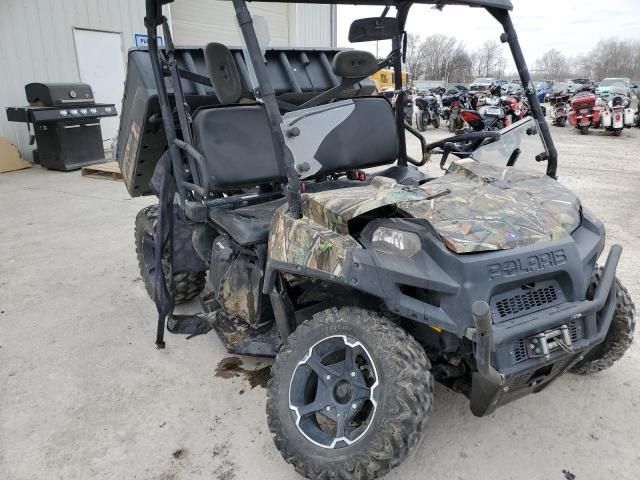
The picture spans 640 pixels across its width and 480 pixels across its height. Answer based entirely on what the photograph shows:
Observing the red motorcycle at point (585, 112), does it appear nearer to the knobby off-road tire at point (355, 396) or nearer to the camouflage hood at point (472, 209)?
the camouflage hood at point (472, 209)

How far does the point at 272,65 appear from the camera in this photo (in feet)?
11.2

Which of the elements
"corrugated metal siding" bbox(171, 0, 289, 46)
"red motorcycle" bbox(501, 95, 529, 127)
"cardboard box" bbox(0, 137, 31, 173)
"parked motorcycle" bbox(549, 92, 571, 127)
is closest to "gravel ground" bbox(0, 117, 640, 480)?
"cardboard box" bbox(0, 137, 31, 173)

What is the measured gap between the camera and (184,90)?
306 centimetres

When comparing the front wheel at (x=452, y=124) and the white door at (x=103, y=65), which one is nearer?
the white door at (x=103, y=65)

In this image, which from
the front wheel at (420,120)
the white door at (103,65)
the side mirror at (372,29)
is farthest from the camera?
the front wheel at (420,120)

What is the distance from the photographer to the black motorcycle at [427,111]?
1515 centimetres

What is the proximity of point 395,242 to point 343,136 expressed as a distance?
1.19m

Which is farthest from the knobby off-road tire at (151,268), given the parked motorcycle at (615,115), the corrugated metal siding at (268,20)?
the parked motorcycle at (615,115)


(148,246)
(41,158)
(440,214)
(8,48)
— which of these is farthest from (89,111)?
(440,214)

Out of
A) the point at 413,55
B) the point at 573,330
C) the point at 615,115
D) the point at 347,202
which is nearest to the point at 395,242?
the point at 347,202

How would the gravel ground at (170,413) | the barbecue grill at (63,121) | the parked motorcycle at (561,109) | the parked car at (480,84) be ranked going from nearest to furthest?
the gravel ground at (170,413)
the barbecue grill at (63,121)
the parked motorcycle at (561,109)
the parked car at (480,84)

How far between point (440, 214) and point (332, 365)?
69 centimetres

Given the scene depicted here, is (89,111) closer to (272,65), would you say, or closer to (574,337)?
(272,65)

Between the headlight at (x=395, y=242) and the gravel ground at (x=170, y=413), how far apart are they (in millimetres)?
895
